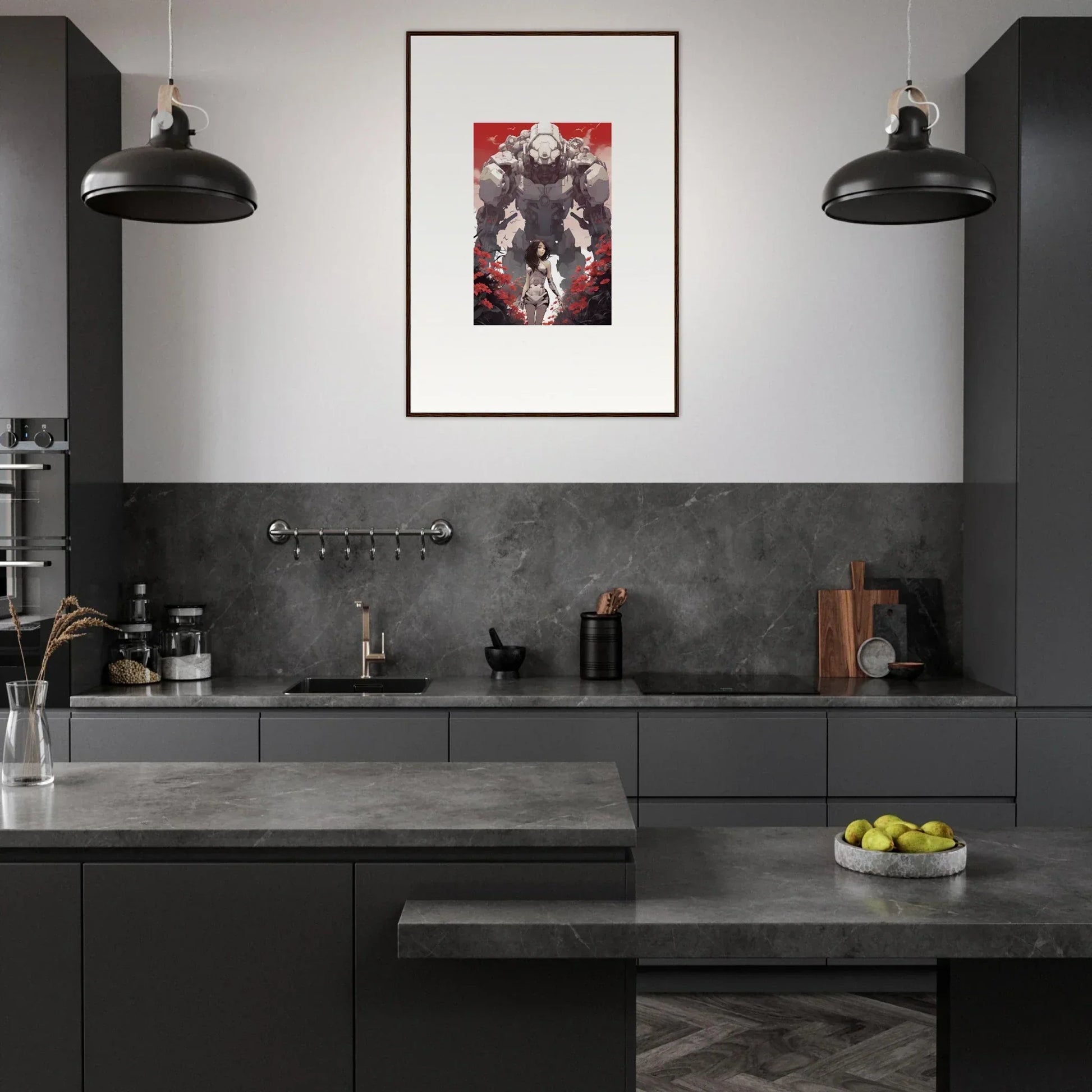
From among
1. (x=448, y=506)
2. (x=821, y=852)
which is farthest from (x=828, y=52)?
(x=821, y=852)

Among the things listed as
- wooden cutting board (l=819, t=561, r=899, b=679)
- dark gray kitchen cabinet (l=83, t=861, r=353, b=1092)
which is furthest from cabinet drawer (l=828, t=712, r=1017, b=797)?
dark gray kitchen cabinet (l=83, t=861, r=353, b=1092)

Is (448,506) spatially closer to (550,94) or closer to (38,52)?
(550,94)

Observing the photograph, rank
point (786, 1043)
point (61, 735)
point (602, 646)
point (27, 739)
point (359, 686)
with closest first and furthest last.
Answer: point (27, 739) → point (786, 1043) → point (61, 735) → point (602, 646) → point (359, 686)

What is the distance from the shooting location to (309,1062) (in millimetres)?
2143

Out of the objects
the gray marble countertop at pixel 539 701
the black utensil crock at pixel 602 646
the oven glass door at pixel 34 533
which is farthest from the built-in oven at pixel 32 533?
the black utensil crock at pixel 602 646

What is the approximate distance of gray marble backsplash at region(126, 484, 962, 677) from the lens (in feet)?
15.1

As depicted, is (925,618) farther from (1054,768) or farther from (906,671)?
(1054,768)

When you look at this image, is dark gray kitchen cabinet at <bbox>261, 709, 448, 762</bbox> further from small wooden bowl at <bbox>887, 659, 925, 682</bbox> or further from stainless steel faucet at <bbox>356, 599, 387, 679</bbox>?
small wooden bowl at <bbox>887, 659, 925, 682</bbox>

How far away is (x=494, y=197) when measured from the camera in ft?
15.2

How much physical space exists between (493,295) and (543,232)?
0.33m

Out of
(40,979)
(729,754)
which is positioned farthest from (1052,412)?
(40,979)

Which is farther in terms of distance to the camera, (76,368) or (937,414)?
(937,414)

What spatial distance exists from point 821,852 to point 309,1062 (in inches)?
44.2

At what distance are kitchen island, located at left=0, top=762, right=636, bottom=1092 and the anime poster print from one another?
2.89 meters
